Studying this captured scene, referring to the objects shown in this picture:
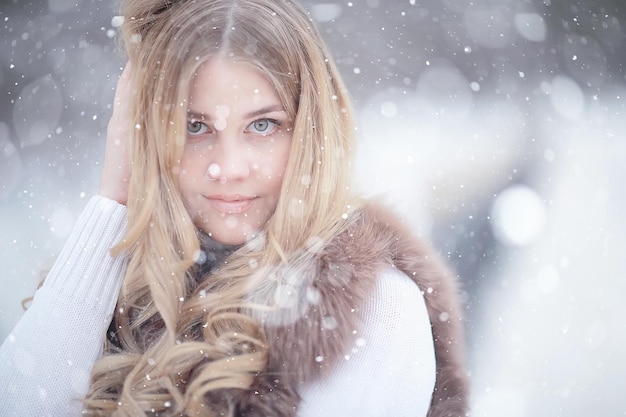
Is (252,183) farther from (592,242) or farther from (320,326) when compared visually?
(592,242)

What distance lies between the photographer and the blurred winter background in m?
0.68

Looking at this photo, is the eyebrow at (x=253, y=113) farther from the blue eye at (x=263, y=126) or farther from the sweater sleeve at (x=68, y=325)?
the sweater sleeve at (x=68, y=325)

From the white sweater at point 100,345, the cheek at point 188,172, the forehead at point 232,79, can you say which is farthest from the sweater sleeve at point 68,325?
the forehead at point 232,79

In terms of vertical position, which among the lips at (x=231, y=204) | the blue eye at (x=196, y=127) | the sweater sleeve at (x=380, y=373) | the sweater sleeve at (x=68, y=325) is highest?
the blue eye at (x=196, y=127)

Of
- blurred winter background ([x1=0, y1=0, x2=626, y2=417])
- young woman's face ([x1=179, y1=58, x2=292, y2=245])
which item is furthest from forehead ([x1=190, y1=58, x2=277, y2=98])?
blurred winter background ([x1=0, y1=0, x2=626, y2=417])

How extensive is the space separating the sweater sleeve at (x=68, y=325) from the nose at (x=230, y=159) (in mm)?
162

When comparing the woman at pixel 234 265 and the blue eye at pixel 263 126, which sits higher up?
the blue eye at pixel 263 126

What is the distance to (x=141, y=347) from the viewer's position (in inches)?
28.7

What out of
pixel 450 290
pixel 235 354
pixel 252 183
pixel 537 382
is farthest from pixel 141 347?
pixel 537 382

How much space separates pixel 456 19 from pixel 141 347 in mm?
525

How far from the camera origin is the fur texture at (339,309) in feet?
2.15

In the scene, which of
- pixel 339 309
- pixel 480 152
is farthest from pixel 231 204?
pixel 480 152

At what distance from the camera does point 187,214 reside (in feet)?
2.30

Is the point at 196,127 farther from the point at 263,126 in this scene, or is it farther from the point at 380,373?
the point at 380,373
